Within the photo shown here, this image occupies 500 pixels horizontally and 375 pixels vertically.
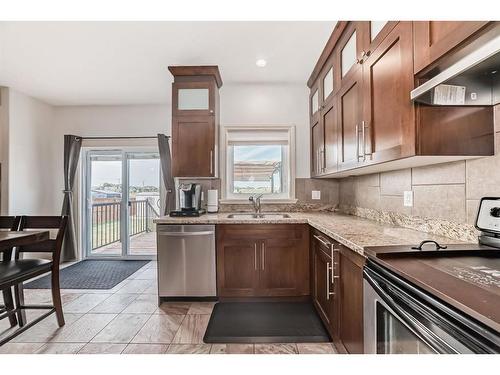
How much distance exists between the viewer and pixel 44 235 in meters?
2.22

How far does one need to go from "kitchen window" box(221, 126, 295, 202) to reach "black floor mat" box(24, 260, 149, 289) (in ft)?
6.35

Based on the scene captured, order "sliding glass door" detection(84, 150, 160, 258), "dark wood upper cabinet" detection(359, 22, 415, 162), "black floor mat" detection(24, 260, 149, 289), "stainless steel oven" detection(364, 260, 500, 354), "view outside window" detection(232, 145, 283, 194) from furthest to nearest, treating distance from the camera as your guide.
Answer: "sliding glass door" detection(84, 150, 160, 258) < "view outside window" detection(232, 145, 283, 194) < "black floor mat" detection(24, 260, 149, 289) < "dark wood upper cabinet" detection(359, 22, 415, 162) < "stainless steel oven" detection(364, 260, 500, 354)

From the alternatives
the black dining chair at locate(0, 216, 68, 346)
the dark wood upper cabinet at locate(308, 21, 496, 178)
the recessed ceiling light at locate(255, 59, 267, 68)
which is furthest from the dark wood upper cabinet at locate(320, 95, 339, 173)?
the black dining chair at locate(0, 216, 68, 346)

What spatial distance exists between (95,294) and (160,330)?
134 centimetres

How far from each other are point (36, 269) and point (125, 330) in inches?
34.8

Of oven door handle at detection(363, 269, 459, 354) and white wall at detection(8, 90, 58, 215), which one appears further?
white wall at detection(8, 90, 58, 215)

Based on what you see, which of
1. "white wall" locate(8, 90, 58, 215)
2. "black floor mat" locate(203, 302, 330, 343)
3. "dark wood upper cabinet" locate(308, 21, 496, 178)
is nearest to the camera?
"dark wood upper cabinet" locate(308, 21, 496, 178)

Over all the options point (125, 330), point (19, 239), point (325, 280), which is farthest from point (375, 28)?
point (125, 330)

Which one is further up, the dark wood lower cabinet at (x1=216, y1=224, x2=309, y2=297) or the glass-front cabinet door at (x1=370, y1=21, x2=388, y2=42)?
the glass-front cabinet door at (x1=370, y1=21, x2=388, y2=42)

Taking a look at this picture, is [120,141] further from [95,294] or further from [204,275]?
[204,275]

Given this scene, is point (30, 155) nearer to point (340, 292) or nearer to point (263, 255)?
point (263, 255)

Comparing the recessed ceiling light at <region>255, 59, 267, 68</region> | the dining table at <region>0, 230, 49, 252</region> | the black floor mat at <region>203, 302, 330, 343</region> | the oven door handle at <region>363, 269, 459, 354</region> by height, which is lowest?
the black floor mat at <region>203, 302, 330, 343</region>

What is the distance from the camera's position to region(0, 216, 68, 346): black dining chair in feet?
6.97

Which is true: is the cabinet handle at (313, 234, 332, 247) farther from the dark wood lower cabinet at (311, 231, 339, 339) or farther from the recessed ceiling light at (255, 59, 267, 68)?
the recessed ceiling light at (255, 59, 267, 68)
